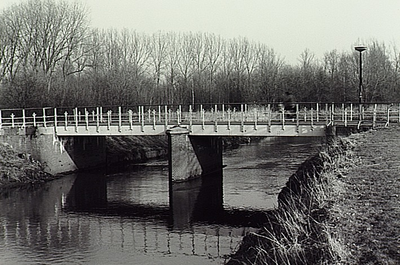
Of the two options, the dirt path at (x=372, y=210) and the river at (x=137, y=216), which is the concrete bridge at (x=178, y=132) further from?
the dirt path at (x=372, y=210)

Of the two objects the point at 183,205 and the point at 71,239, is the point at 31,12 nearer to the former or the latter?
the point at 183,205

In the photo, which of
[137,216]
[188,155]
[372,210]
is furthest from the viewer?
[188,155]

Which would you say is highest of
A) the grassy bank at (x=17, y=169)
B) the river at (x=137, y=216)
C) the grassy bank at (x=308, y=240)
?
the grassy bank at (x=308, y=240)

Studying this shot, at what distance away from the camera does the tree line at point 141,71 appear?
164ft

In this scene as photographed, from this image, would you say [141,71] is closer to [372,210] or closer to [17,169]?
[17,169]

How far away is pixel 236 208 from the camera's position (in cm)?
2227

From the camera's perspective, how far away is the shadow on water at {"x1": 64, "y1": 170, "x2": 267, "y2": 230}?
66.9ft

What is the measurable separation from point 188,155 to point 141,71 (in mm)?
34542

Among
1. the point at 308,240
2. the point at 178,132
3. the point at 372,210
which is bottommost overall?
the point at 308,240

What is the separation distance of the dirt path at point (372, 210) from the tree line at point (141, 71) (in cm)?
3486

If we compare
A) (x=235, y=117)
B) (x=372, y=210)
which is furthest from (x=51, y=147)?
(x=372, y=210)

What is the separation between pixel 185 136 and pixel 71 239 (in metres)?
12.9

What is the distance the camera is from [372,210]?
386 inches

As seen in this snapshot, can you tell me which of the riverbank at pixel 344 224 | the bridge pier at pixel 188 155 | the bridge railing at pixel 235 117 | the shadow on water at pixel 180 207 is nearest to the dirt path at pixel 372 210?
the riverbank at pixel 344 224
